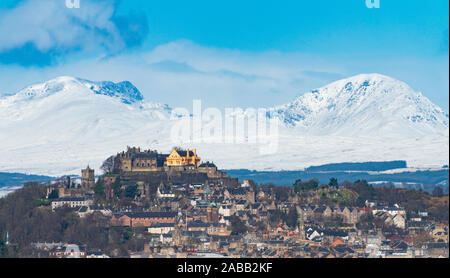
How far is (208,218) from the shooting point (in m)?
86.7

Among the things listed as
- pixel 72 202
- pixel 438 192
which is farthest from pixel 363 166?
pixel 72 202

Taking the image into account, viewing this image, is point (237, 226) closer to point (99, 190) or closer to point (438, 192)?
point (99, 190)

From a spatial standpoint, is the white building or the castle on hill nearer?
the white building

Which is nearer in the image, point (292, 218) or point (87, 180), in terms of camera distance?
point (292, 218)

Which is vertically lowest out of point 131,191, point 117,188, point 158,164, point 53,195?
point 53,195

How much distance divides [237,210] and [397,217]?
11221 millimetres

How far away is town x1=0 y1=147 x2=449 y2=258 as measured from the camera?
7488cm

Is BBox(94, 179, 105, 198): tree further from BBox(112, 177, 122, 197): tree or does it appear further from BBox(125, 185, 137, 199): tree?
BBox(125, 185, 137, 199): tree

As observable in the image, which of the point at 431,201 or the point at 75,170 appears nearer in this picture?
the point at 431,201

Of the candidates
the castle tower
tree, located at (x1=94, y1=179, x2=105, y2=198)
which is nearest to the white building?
tree, located at (x1=94, y1=179, x2=105, y2=198)

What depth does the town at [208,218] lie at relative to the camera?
74.9 metres

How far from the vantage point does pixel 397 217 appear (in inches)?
3499
